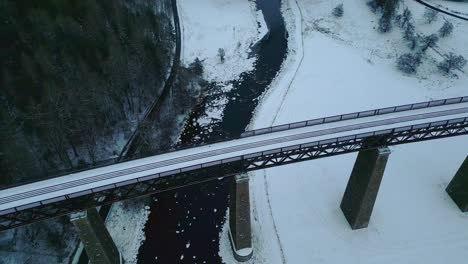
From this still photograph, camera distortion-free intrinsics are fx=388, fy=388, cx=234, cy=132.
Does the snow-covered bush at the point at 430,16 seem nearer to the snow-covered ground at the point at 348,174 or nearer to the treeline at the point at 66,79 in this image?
the snow-covered ground at the point at 348,174

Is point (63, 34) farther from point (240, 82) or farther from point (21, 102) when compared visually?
point (240, 82)

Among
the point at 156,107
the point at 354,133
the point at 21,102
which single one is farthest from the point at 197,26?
the point at 354,133

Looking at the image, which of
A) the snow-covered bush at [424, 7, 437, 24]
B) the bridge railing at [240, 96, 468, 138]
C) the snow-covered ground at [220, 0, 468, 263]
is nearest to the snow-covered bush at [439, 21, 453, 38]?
the snow-covered ground at [220, 0, 468, 263]

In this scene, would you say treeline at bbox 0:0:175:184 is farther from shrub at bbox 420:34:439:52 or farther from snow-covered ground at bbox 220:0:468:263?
shrub at bbox 420:34:439:52

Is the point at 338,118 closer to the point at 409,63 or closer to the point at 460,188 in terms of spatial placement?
the point at 460,188

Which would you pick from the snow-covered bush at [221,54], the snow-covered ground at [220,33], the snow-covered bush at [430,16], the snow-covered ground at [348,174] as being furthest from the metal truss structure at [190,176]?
the snow-covered bush at [430,16]

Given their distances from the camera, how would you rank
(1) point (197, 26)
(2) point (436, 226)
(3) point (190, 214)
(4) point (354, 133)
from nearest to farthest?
(4) point (354, 133) < (2) point (436, 226) < (3) point (190, 214) < (1) point (197, 26)

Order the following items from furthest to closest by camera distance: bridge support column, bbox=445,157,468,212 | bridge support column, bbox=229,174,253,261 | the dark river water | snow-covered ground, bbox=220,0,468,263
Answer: bridge support column, bbox=445,157,468,212
the dark river water
snow-covered ground, bbox=220,0,468,263
bridge support column, bbox=229,174,253,261
